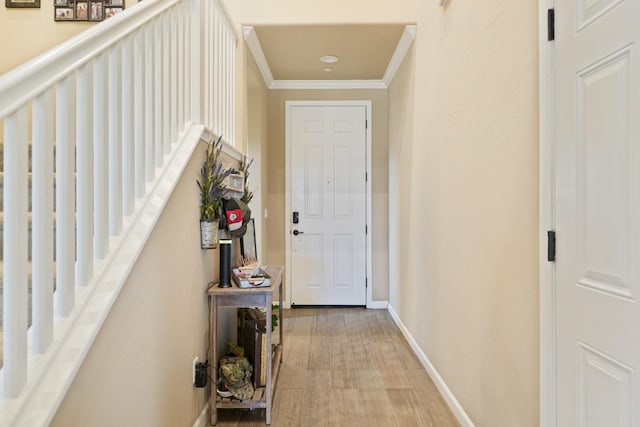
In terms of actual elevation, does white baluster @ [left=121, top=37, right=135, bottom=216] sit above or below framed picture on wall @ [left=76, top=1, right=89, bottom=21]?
below

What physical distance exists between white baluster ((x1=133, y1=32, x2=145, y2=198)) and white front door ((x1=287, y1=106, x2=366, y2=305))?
326 cm

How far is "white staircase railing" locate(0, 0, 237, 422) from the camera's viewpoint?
862mm

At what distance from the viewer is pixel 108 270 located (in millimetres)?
1235

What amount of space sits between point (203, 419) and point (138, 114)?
5.25 ft

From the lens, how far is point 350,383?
2.74 meters

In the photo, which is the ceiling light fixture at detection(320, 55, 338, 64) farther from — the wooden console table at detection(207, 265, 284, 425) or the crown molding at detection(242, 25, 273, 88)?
the wooden console table at detection(207, 265, 284, 425)

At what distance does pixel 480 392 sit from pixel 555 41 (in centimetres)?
153

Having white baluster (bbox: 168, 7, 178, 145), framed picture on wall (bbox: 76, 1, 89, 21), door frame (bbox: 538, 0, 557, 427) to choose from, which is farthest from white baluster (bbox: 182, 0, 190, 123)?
framed picture on wall (bbox: 76, 1, 89, 21)

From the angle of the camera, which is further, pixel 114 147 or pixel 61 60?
pixel 114 147

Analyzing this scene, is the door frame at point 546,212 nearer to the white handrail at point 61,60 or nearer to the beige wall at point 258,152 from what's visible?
the white handrail at point 61,60

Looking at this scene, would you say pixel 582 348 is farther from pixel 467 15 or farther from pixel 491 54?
pixel 467 15

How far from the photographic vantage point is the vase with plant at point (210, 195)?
2.13m

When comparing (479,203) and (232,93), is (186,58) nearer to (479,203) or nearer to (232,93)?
(232,93)

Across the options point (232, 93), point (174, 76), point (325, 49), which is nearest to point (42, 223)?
point (174, 76)
